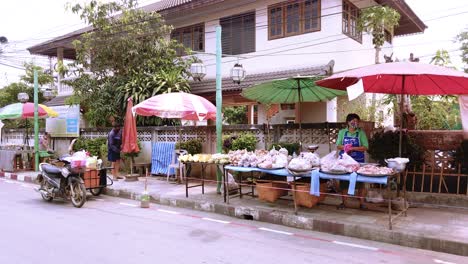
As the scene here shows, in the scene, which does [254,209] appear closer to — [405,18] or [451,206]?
[451,206]

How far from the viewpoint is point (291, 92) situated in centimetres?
911

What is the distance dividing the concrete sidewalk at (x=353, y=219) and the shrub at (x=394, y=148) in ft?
3.45

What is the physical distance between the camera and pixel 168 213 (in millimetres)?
7945

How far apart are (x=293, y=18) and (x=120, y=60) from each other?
6.82m

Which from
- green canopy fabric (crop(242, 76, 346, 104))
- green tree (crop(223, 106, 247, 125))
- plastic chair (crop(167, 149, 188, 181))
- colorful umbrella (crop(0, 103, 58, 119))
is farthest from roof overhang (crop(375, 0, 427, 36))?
colorful umbrella (crop(0, 103, 58, 119))

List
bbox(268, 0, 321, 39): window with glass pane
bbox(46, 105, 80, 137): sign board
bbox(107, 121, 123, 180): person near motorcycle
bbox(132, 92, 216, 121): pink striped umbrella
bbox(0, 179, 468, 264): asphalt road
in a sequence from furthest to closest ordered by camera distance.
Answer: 1. bbox(46, 105, 80, 137): sign board
2. bbox(268, 0, 321, 39): window with glass pane
3. bbox(107, 121, 123, 180): person near motorcycle
4. bbox(132, 92, 216, 121): pink striped umbrella
5. bbox(0, 179, 468, 264): asphalt road

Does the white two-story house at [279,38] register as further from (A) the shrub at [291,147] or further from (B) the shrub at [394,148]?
(B) the shrub at [394,148]

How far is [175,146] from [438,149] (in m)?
6.98

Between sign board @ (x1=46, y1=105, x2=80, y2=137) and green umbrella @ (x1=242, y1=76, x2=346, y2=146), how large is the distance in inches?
353

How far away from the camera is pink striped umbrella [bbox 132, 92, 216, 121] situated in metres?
9.86

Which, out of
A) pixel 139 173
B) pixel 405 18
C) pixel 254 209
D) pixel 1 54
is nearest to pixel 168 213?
pixel 254 209

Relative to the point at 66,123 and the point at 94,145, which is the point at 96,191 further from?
the point at 66,123

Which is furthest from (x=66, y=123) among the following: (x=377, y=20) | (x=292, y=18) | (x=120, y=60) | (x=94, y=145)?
(x=377, y=20)

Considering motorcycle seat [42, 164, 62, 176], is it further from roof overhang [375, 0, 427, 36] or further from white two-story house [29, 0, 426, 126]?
roof overhang [375, 0, 427, 36]
